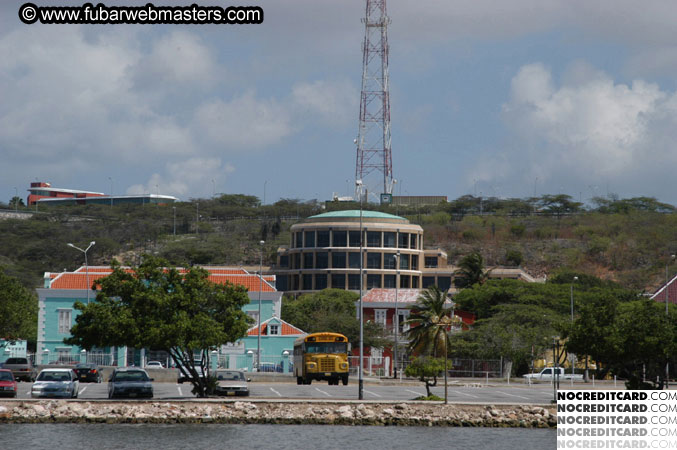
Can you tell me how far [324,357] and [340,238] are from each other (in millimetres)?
85021

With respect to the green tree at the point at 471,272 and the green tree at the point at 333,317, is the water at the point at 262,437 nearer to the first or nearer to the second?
the green tree at the point at 333,317

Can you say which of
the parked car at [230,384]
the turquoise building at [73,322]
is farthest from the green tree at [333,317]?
the parked car at [230,384]

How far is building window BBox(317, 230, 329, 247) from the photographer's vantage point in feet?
486

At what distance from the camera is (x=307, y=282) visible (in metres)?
150

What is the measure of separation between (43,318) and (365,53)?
3036 inches

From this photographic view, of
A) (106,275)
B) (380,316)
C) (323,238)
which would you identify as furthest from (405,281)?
(106,275)

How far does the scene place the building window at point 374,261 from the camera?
481ft

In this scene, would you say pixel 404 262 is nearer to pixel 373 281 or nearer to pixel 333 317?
pixel 373 281

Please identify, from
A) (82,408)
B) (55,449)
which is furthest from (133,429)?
(55,449)

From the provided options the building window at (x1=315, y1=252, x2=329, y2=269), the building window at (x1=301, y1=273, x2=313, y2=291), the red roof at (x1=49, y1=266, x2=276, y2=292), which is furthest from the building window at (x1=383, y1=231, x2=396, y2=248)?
the red roof at (x1=49, y1=266, x2=276, y2=292)

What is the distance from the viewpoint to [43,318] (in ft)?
272

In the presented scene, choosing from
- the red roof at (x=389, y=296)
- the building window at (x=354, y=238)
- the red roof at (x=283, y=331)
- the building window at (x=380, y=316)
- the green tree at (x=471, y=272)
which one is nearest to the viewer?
the red roof at (x=283, y=331)

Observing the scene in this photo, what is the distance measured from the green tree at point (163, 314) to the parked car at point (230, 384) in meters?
1.21

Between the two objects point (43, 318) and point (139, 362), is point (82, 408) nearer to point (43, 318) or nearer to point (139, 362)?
point (139, 362)
